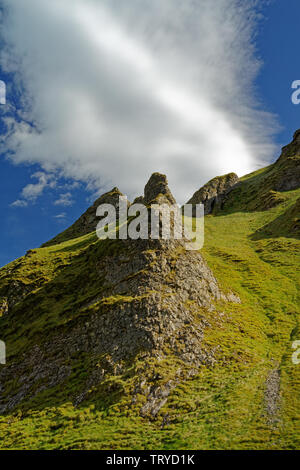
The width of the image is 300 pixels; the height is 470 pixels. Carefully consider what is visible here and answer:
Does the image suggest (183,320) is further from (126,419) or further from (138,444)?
(138,444)

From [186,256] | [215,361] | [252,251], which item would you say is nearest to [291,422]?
[215,361]

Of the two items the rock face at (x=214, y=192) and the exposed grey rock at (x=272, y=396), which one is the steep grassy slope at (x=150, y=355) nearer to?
the exposed grey rock at (x=272, y=396)

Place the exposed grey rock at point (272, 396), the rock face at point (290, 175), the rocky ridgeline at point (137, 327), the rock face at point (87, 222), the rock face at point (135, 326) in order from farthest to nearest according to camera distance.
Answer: the rock face at point (290, 175), the rock face at point (87, 222), the rock face at point (135, 326), the rocky ridgeline at point (137, 327), the exposed grey rock at point (272, 396)

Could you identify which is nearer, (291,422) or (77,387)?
(291,422)

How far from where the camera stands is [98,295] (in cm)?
4803

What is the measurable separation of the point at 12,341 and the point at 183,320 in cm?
3112

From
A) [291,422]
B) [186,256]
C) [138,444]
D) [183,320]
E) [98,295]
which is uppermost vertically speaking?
[186,256]

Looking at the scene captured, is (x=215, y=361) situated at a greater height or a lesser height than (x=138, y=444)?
greater

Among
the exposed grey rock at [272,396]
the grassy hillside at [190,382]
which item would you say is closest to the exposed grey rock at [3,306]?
the grassy hillside at [190,382]

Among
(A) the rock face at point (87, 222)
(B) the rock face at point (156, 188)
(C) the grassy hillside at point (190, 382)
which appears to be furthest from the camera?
(A) the rock face at point (87, 222)

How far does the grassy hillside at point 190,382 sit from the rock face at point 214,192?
306 ft

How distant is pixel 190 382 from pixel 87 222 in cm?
11021

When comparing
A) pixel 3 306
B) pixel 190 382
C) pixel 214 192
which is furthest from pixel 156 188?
pixel 190 382

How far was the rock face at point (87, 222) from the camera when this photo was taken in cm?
13075
